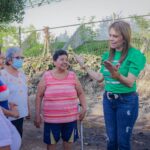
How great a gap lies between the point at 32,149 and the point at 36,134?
0.85 m

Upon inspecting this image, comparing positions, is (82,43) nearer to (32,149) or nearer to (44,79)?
(32,149)

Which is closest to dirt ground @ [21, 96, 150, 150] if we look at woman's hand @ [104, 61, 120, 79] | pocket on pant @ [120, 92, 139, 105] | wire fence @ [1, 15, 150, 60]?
pocket on pant @ [120, 92, 139, 105]

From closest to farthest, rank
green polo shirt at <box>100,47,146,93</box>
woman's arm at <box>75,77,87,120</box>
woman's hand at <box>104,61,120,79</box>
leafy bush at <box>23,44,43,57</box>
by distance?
woman's hand at <box>104,61,120,79</box>
green polo shirt at <box>100,47,146,93</box>
woman's arm at <box>75,77,87,120</box>
leafy bush at <box>23,44,43,57</box>

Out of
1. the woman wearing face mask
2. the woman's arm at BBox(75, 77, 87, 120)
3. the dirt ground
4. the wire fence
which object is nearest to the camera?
the woman wearing face mask

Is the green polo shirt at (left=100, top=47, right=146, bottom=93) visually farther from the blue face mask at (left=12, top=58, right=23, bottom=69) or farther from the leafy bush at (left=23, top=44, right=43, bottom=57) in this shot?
the leafy bush at (left=23, top=44, right=43, bottom=57)

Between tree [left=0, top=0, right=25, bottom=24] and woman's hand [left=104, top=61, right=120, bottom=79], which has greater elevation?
tree [left=0, top=0, right=25, bottom=24]

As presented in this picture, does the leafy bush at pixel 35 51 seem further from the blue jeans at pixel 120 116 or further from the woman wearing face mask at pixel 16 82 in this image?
the blue jeans at pixel 120 116

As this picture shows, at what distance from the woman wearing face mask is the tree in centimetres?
306

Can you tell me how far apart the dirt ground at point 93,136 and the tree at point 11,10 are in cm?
233

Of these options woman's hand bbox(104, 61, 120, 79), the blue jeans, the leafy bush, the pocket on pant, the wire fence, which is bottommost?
the blue jeans

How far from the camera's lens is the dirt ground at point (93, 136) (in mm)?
5965

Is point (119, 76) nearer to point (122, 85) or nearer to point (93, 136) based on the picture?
point (122, 85)

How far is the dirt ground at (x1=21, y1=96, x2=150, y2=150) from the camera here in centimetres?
596

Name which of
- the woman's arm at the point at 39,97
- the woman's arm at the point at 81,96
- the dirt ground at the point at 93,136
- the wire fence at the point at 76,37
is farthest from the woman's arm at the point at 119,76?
the wire fence at the point at 76,37
